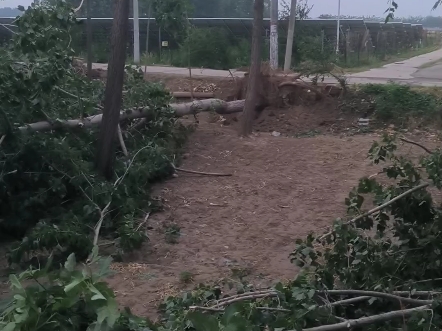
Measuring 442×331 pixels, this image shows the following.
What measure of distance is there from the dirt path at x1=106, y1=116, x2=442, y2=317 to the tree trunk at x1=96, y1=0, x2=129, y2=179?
76cm

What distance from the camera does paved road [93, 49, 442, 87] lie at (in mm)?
18303

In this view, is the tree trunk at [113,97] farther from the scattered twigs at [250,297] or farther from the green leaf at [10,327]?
the green leaf at [10,327]

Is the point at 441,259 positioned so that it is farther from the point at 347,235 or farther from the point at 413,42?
the point at 413,42

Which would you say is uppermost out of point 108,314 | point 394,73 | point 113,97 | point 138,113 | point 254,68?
point 254,68

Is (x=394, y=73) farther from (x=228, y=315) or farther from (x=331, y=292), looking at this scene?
(x=228, y=315)

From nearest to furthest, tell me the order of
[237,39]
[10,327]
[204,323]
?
[204,323]
[10,327]
[237,39]

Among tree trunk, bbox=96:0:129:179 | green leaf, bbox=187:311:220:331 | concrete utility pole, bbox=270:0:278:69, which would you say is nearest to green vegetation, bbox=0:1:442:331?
green leaf, bbox=187:311:220:331

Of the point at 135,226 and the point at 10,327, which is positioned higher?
the point at 10,327

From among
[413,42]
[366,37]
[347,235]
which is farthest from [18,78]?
[413,42]

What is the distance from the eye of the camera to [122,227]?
7.64 meters

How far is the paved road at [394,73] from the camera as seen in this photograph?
721 inches

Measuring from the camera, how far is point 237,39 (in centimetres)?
2828

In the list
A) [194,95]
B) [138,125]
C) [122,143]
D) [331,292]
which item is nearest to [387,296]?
[331,292]

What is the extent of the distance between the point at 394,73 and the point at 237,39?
26.7 ft
